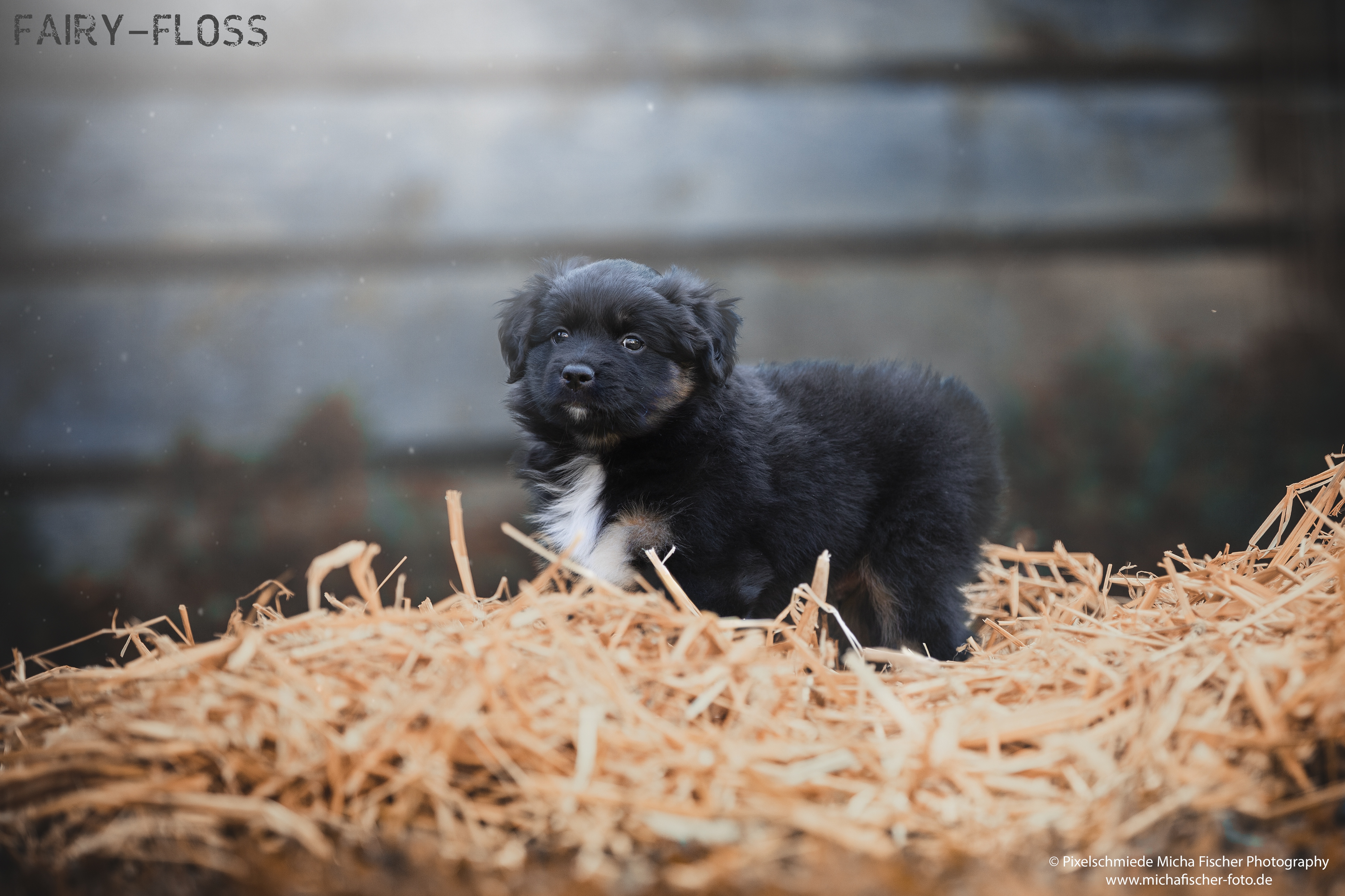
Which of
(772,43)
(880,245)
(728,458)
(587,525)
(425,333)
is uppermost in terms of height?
(772,43)

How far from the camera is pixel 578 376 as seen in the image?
2465 millimetres

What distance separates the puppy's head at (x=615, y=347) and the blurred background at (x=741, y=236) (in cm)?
86

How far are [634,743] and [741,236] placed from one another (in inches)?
102

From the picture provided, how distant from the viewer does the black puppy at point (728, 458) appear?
2.57 metres

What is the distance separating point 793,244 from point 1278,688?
2.52m

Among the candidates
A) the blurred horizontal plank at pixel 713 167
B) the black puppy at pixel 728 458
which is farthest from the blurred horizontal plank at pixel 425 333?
the black puppy at pixel 728 458

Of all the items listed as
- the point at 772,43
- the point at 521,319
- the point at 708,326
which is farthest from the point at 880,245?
the point at 521,319

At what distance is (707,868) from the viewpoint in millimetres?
1275

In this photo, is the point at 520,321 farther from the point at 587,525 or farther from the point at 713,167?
the point at 713,167

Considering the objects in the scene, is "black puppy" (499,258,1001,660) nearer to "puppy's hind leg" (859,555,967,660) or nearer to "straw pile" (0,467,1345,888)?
"puppy's hind leg" (859,555,967,660)

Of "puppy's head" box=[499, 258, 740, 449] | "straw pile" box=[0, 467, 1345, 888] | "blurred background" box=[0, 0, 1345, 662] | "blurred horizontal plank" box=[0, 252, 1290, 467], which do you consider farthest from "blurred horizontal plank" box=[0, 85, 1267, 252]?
"straw pile" box=[0, 467, 1345, 888]

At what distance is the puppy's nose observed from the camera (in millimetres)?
2459

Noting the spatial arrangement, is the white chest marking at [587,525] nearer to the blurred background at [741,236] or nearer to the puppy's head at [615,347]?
the puppy's head at [615,347]

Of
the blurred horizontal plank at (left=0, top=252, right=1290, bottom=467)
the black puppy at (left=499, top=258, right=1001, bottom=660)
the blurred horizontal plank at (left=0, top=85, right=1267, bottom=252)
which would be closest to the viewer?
the black puppy at (left=499, top=258, right=1001, bottom=660)
